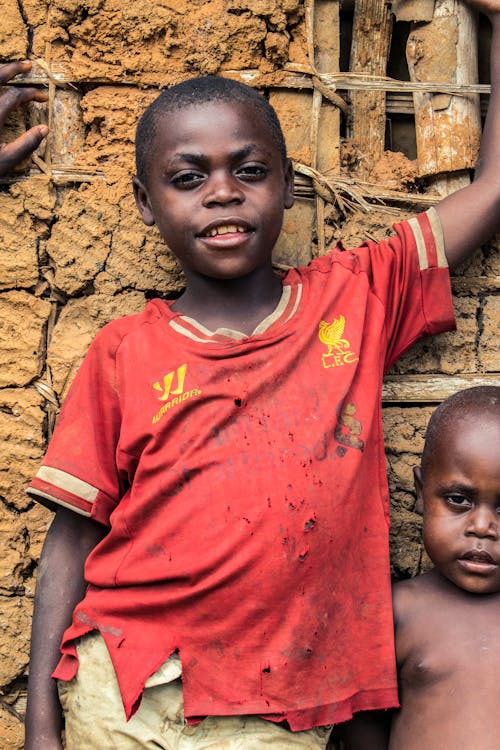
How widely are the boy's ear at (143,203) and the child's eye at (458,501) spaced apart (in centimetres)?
98

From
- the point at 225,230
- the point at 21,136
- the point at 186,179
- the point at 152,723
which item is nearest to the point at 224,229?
the point at 225,230

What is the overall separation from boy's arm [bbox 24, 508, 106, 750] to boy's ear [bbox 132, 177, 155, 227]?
74 cm

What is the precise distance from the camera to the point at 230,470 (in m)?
1.95

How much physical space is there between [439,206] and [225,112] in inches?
22.7

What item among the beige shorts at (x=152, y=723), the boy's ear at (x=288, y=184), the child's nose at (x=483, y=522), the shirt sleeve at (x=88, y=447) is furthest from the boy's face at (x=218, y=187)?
the beige shorts at (x=152, y=723)

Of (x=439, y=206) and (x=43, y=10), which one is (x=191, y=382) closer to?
(x=439, y=206)

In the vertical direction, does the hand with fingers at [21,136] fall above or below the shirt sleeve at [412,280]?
above

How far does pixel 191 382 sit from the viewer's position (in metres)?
2.04

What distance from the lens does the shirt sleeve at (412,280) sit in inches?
85.9

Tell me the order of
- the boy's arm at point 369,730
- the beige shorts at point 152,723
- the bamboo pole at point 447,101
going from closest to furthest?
the beige shorts at point 152,723 < the boy's arm at point 369,730 < the bamboo pole at point 447,101

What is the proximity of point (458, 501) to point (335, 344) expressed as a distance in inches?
17.7

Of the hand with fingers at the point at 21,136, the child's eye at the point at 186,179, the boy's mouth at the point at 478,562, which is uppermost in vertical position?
the hand with fingers at the point at 21,136

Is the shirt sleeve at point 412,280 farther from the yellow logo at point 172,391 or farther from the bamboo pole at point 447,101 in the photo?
the yellow logo at point 172,391

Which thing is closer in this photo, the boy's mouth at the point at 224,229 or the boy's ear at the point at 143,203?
the boy's mouth at the point at 224,229
